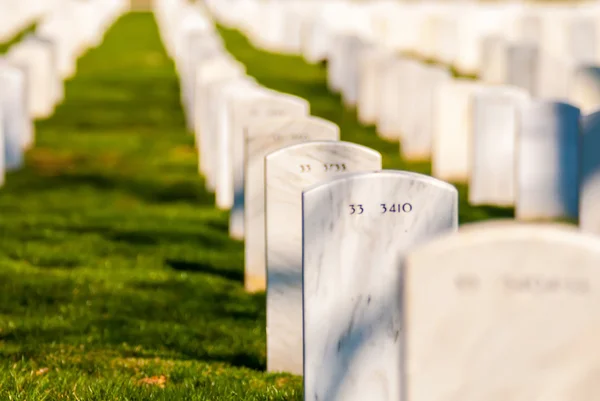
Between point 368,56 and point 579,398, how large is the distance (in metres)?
16.4

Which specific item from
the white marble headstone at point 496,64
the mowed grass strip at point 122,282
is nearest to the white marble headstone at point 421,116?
the mowed grass strip at point 122,282

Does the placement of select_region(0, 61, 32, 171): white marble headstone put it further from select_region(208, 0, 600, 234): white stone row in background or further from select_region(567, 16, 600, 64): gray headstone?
select_region(567, 16, 600, 64): gray headstone

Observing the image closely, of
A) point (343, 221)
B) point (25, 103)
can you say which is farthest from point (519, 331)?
point (25, 103)

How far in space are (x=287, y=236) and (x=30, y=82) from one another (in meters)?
12.3

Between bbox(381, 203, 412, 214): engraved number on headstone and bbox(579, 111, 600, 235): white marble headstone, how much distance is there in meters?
3.13

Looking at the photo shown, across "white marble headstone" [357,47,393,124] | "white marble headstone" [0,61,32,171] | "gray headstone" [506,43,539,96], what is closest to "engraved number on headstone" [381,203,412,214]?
"white marble headstone" [0,61,32,171]

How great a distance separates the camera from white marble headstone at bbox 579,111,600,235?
27.4ft

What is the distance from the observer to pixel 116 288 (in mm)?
9125

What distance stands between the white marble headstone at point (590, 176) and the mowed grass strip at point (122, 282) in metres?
2.07

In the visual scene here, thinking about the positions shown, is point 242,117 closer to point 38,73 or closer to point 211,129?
point 211,129

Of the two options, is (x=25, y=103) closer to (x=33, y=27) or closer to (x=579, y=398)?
(x=579, y=398)

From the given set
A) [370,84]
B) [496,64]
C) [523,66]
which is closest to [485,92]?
[370,84]

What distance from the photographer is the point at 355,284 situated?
5434 mm

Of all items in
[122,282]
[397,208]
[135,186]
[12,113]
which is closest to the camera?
[397,208]
